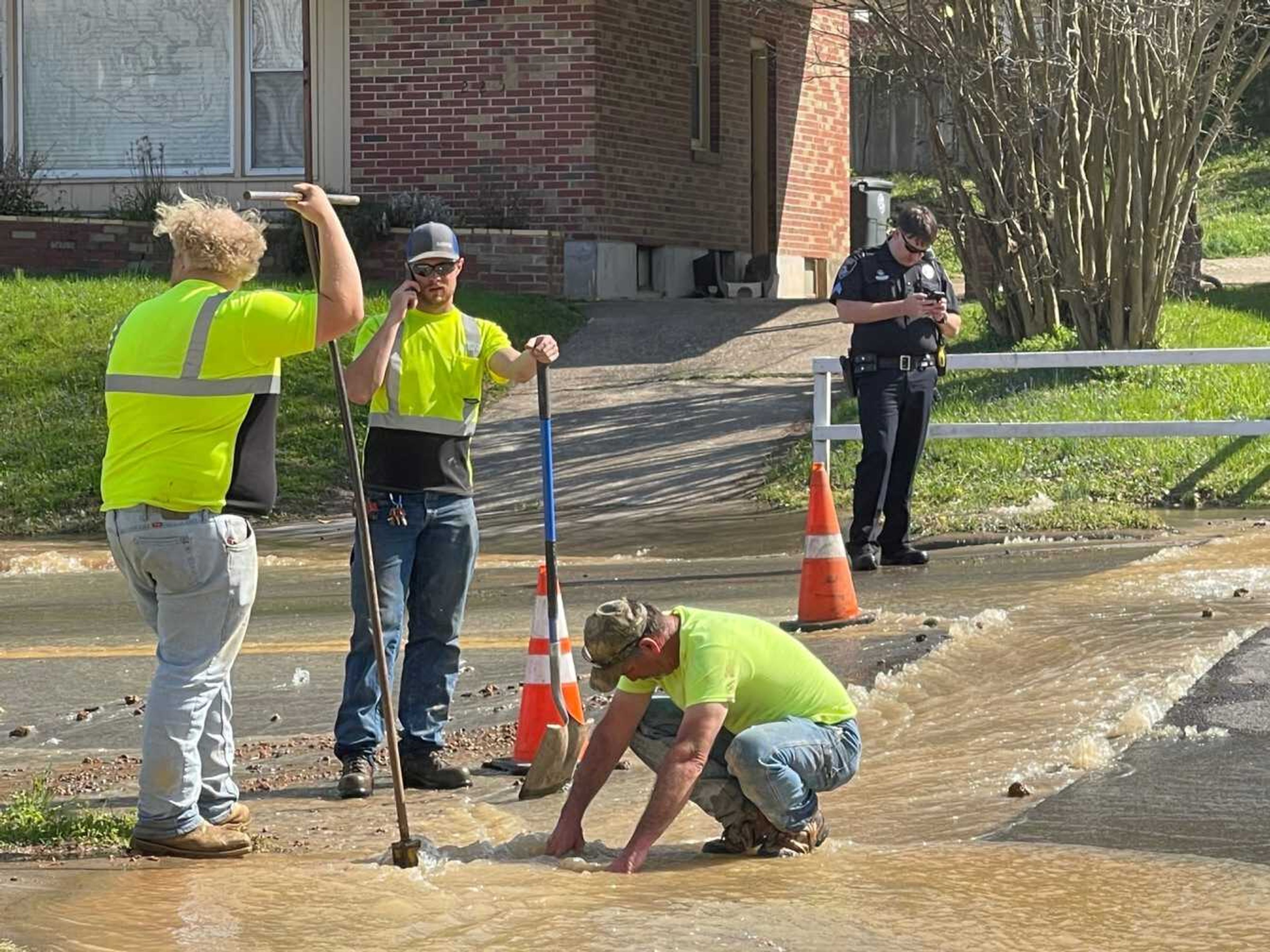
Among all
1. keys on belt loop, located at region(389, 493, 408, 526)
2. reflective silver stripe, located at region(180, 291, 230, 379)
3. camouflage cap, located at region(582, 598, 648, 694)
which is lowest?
camouflage cap, located at region(582, 598, 648, 694)

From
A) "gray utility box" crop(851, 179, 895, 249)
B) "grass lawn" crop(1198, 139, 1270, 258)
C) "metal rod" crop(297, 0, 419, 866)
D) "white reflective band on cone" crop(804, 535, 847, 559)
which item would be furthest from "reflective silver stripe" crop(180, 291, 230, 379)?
"grass lawn" crop(1198, 139, 1270, 258)

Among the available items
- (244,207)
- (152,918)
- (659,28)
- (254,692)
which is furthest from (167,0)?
(152,918)

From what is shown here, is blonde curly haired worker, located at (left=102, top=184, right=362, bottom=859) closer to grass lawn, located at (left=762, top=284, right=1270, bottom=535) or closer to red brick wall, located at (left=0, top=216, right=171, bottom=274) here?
grass lawn, located at (left=762, top=284, right=1270, bottom=535)

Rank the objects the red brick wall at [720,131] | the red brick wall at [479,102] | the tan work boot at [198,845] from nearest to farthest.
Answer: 1. the tan work boot at [198,845]
2. the red brick wall at [479,102]
3. the red brick wall at [720,131]

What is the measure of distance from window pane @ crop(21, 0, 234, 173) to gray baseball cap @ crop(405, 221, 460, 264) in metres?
17.1

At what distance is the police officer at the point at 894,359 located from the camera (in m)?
11.4

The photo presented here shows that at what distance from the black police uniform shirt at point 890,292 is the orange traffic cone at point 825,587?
2.16 meters

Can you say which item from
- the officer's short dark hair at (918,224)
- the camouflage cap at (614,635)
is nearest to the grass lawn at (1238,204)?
the officer's short dark hair at (918,224)

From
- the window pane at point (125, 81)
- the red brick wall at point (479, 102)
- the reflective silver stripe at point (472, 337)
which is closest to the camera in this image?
the reflective silver stripe at point (472, 337)

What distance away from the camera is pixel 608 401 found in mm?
17766

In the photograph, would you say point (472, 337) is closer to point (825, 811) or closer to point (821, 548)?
point (825, 811)

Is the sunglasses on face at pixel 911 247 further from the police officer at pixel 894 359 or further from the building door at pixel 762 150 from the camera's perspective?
the building door at pixel 762 150

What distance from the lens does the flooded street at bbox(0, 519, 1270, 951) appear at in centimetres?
528

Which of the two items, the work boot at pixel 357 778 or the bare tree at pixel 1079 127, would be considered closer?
the work boot at pixel 357 778
